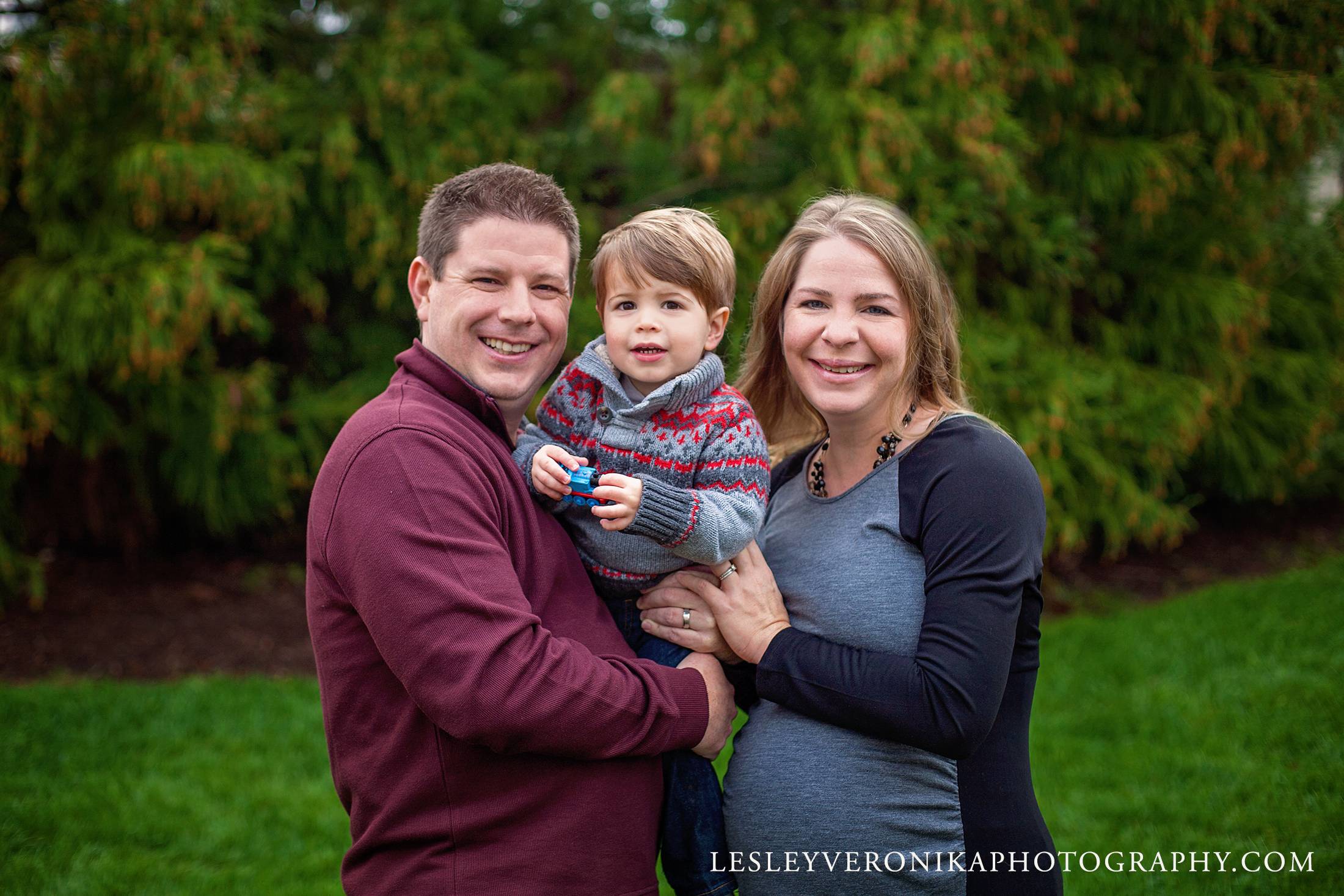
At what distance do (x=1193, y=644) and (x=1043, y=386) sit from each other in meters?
1.66

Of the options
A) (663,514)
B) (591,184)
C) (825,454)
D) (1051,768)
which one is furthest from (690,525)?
(591,184)

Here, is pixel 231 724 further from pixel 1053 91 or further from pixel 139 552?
pixel 1053 91

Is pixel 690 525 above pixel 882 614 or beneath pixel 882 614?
above

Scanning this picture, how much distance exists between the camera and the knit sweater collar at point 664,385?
2291 millimetres

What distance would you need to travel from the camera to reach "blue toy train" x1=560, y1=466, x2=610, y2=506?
6.79 ft

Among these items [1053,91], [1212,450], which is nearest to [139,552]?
[1053,91]

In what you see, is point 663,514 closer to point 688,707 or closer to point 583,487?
point 583,487

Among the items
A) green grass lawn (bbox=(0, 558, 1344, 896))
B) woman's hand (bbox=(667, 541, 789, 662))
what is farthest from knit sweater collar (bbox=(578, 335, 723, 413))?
green grass lawn (bbox=(0, 558, 1344, 896))

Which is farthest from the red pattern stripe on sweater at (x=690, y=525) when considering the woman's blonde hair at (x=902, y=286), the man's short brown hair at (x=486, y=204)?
the man's short brown hair at (x=486, y=204)

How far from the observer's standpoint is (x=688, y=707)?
2037 mm

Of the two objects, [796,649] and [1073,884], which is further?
[1073,884]

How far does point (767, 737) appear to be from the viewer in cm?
215

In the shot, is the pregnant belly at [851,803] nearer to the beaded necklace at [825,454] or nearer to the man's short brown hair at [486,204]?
the beaded necklace at [825,454]

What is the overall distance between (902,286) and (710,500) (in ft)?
2.15
